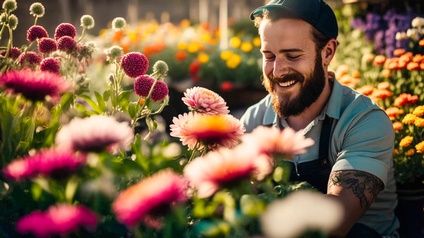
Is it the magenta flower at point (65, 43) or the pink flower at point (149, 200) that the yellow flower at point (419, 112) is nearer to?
the magenta flower at point (65, 43)

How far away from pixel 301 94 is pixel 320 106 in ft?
0.62

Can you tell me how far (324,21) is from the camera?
7.15 ft

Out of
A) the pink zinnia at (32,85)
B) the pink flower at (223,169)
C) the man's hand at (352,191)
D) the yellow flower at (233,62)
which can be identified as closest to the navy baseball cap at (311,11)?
the man's hand at (352,191)

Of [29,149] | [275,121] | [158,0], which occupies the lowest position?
[158,0]

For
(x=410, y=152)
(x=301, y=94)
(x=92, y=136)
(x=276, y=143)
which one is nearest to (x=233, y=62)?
(x=410, y=152)

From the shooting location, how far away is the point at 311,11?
83.0 inches

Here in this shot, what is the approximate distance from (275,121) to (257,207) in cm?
155

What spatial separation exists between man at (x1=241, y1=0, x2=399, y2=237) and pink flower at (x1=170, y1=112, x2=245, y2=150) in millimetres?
658

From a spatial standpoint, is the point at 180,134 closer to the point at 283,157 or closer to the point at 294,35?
Result: the point at 283,157

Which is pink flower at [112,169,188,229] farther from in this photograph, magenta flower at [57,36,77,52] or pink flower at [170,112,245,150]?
magenta flower at [57,36,77,52]

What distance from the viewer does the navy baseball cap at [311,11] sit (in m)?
2.06

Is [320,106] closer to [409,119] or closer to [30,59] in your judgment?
[409,119]

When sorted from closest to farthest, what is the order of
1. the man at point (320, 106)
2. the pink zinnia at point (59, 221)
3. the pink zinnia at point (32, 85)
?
the pink zinnia at point (59, 221) → the pink zinnia at point (32, 85) → the man at point (320, 106)

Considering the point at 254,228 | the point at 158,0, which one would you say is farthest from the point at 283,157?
the point at 158,0
